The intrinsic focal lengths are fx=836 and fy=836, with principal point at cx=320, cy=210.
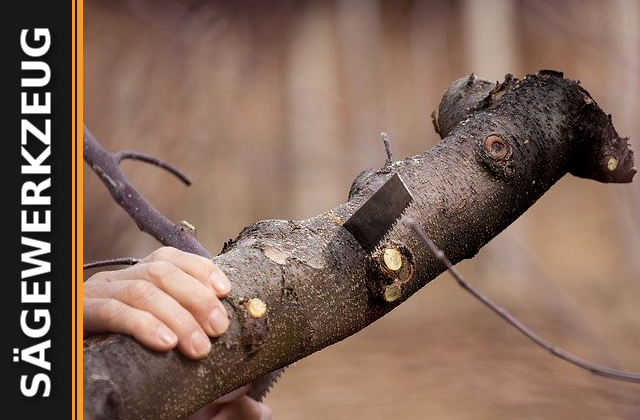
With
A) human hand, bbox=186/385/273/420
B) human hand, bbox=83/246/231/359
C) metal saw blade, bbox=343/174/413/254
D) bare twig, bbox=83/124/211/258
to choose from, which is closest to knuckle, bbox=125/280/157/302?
human hand, bbox=83/246/231/359

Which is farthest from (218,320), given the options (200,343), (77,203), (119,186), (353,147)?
(353,147)

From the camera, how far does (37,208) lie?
0.58 meters

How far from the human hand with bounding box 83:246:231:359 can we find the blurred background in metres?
2.78

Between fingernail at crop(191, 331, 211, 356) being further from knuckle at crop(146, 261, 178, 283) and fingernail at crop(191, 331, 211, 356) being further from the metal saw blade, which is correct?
the metal saw blade

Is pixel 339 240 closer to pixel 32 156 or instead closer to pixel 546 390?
pixel 32 156

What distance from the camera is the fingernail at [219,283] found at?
60 centimetres

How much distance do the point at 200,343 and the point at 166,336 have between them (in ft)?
A: 0.09

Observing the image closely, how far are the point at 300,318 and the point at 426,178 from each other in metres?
0.18

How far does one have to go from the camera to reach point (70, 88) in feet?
2.00

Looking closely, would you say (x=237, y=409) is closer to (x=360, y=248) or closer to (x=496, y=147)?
(x=360, y=248)

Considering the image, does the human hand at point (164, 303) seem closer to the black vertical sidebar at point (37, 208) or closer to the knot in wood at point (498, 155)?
the black vertical sidebar at point (37, 208)

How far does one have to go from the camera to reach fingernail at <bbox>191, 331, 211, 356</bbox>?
571 mm

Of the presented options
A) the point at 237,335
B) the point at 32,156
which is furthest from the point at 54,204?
the point at 237,335

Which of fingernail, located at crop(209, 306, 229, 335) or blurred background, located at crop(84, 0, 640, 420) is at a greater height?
blurred background, located at crop(84, 0, 640, 420)
